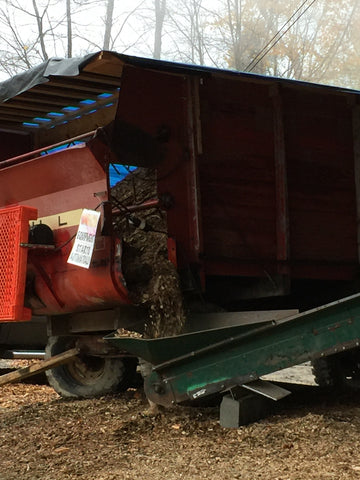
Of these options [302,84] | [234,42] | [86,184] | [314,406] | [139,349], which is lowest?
[314,406]

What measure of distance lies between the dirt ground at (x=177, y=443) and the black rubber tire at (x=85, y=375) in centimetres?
43

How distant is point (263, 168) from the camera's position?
611 centimetres

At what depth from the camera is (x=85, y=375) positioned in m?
6.65

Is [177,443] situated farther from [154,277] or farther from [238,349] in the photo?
[154,277]

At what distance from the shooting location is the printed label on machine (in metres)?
5.38

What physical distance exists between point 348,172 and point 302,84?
1.18 m

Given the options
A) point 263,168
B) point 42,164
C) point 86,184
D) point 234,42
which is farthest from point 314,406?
point 234,42

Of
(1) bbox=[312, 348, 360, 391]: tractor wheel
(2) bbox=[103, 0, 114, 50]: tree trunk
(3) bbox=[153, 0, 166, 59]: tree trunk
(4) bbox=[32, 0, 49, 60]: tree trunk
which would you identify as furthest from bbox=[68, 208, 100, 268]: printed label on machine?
(3) bbox=[153, 0, 166, 59]: tree trunk

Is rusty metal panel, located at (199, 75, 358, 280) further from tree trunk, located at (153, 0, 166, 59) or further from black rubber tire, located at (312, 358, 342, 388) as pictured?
tree trunk, located at (153, 0, 166, 59)

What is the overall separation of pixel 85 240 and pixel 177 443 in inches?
68.9

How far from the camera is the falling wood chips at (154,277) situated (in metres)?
5.50

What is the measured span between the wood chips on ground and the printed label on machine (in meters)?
1.23

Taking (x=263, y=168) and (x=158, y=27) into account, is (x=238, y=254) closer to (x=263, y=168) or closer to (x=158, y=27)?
(x=263, y=168)

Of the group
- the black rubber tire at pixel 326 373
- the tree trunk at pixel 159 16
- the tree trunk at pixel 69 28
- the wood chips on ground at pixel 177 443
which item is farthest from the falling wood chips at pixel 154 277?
the tree trunk at pixel 159 16
